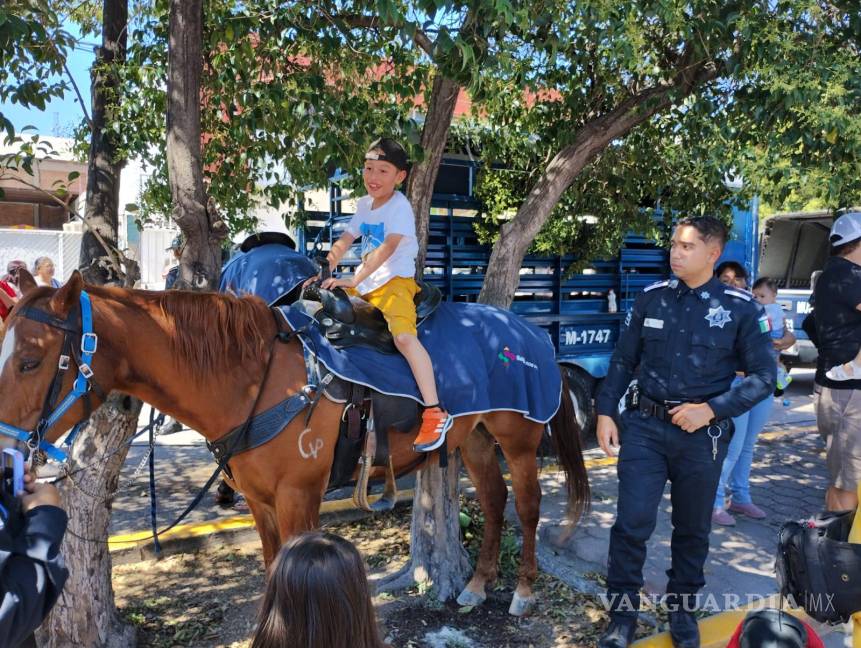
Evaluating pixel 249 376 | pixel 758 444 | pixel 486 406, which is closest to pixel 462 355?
pixel 486 406

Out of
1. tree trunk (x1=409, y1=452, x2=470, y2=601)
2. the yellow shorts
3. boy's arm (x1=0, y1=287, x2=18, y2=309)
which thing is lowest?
tree trunk (x1=409, y1=452, x2=470, y2=601)

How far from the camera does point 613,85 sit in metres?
5.01

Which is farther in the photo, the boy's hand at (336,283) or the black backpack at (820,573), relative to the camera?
the boy's hand at (336,283)

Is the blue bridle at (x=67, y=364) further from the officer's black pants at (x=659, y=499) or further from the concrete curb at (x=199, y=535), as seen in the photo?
the officer's black pants at (x=659, y=499)

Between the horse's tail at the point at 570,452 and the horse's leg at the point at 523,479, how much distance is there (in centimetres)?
30

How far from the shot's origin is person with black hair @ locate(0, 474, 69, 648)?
1435 mm

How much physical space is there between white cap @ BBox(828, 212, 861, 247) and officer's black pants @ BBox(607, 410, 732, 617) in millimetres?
1636

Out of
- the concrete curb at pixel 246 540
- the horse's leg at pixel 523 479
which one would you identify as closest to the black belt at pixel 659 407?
the horse's leg at pixel 523 479

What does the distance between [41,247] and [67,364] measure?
40.8 ft

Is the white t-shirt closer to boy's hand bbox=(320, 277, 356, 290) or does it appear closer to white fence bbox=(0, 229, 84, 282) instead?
boy's hand bbox=(320, 277, 356, 290)

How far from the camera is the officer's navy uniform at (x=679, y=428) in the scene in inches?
120

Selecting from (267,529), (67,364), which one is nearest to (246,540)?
(267,529)

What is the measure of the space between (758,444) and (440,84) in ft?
19.7

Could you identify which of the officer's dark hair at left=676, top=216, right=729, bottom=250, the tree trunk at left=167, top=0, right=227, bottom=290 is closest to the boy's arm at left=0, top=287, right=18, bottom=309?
the tree trunk at left=167, top=0, right=227, bottom=290
